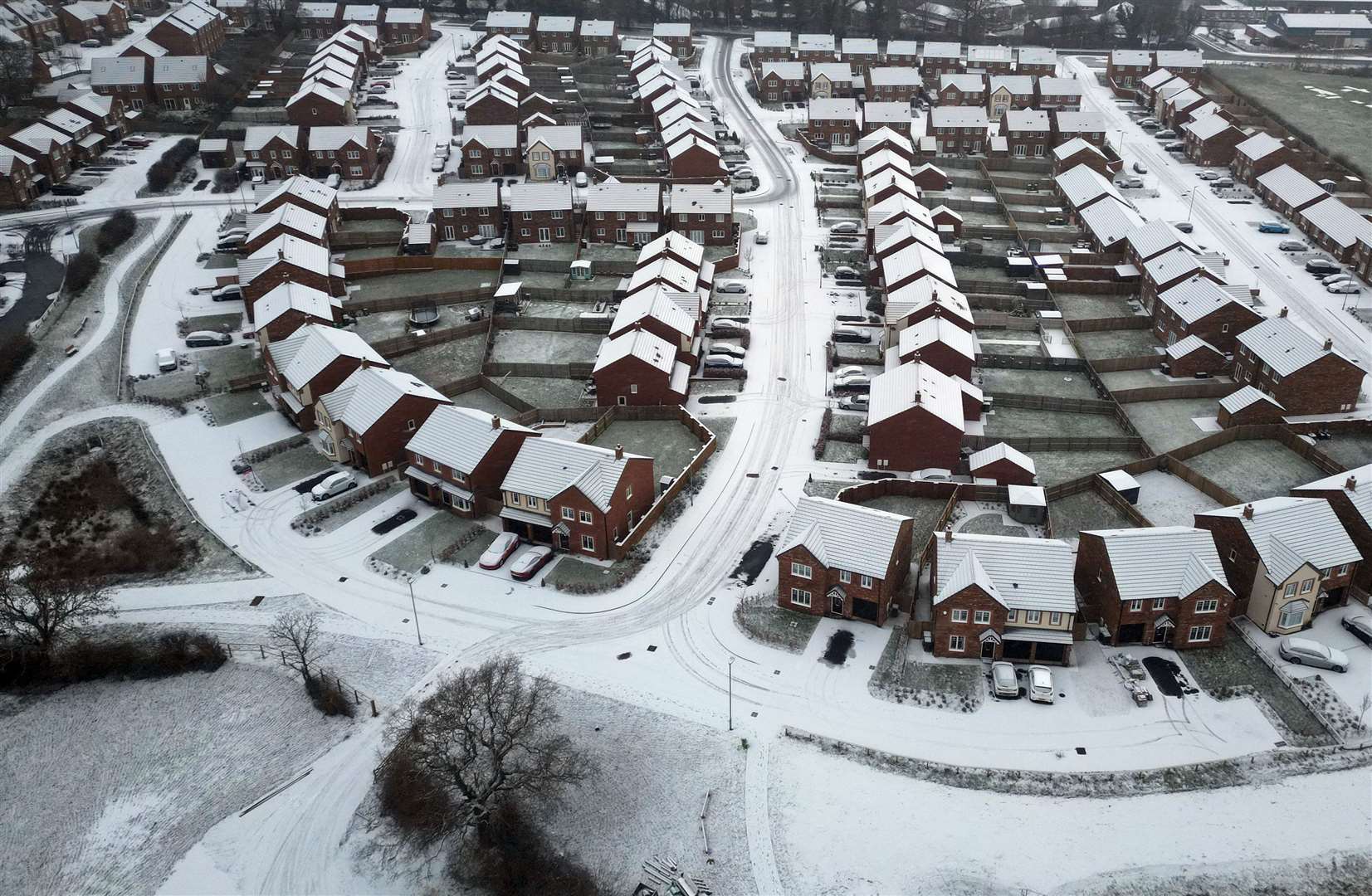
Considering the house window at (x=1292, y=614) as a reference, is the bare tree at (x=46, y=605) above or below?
below

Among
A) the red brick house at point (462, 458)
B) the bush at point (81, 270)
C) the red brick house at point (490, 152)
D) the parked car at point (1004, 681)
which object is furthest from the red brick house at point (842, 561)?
the red brick house at point (490, 152)

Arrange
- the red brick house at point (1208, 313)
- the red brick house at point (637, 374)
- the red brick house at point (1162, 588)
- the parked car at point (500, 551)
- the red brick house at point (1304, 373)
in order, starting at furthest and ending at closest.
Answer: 1. the red brick house at point (1208, 313)
2. the red brick house at point (637, 374)
3. the red brick house at point (1304, 373)
4. the parked car at point (500, 551)
5. the red brick house at point (1162, 588)

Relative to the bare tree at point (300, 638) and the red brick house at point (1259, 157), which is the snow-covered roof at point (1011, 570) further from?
the red brick house at point (1259, 157)

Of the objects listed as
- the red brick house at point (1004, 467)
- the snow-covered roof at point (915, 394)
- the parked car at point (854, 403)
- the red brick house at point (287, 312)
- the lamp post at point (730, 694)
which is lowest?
the lamp post at point (730, 694)

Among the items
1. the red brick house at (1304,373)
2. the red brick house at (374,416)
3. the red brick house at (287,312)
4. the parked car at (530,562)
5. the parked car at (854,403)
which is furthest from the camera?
the red brick house at (287,312)

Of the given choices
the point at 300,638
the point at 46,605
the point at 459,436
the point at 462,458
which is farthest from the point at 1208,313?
the point at 46,605

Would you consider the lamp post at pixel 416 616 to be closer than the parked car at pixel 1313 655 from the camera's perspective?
No
